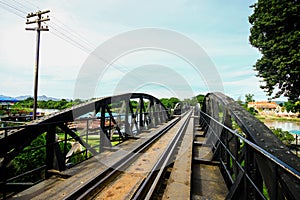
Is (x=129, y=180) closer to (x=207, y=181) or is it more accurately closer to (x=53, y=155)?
(x=207, y=181)

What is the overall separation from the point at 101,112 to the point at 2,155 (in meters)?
2.55

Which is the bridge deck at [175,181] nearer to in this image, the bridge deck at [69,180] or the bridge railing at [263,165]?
the bridge deck at [69,180]

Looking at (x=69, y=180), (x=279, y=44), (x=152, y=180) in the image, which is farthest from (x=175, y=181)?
(x=279, y=44)

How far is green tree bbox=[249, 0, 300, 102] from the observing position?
39.2ft

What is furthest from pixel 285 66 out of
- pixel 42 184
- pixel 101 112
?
pixel 42 184

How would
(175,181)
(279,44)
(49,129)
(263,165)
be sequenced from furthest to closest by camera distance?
(279,44) → (49,129) → (175,181) → (263,165)

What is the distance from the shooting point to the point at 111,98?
17.4 ft

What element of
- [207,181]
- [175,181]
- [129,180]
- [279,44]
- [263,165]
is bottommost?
[129,180]

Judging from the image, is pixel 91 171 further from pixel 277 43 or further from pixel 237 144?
pixel 277 43

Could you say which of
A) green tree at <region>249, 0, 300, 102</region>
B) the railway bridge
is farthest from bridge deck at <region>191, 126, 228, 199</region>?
green tree at <region>249, 0, 300, 102</region>

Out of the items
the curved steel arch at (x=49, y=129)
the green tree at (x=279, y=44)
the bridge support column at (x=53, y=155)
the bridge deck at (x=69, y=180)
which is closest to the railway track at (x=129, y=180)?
the bridge deck at (x=69, y=180)

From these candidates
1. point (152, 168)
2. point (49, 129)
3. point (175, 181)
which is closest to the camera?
point (175, 181)

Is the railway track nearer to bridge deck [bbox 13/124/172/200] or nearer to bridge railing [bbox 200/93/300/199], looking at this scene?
bridge deck [bbox 13/124/172/200]

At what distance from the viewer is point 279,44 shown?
12.6 meters
